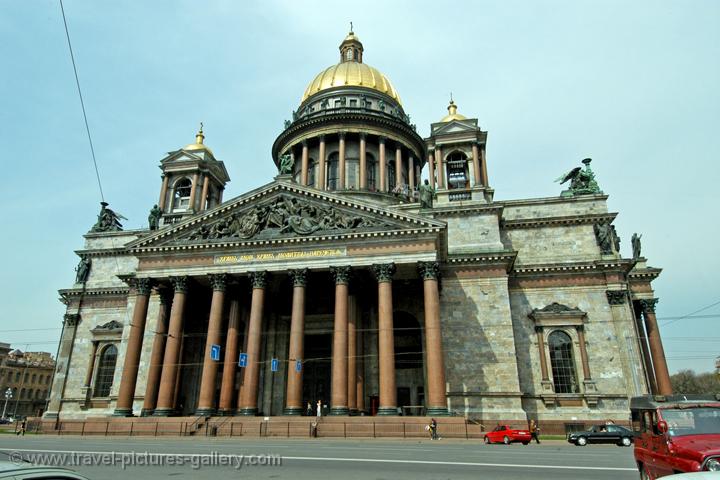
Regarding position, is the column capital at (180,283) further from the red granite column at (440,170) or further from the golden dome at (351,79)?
the golden dome at (351,79)

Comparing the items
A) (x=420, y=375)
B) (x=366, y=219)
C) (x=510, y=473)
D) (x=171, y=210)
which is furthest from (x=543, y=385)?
(x=171, y=210)

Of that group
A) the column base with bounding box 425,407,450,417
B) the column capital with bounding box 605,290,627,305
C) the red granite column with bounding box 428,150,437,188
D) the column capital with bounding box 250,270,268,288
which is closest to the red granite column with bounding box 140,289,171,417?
the column capital with bounding box 250,270,268,288

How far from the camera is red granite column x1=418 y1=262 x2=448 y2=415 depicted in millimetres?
26453

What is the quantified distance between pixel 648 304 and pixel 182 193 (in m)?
40.1

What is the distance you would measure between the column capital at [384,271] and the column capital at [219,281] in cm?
984

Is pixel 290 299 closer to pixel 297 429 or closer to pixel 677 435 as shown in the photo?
pixel 297 429

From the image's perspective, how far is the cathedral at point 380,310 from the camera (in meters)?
29.7

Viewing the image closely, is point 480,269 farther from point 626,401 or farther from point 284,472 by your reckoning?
point 284,472

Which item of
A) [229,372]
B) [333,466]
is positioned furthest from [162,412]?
[333,466]

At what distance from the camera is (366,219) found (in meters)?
31.2

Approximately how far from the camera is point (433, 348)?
2744cm

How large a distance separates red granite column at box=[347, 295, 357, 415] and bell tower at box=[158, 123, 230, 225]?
19.5 meters

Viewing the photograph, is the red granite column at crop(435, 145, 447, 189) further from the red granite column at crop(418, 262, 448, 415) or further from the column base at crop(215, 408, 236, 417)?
the column base at crop(215, 408, 236, 417)

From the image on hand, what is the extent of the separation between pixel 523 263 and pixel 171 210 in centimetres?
3015
